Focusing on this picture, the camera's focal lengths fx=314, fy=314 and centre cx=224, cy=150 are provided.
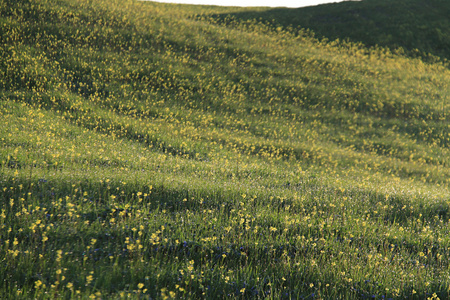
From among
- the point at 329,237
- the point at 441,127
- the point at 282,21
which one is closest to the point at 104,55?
the point at 329,237

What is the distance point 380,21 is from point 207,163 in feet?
142

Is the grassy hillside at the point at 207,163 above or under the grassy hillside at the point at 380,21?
under

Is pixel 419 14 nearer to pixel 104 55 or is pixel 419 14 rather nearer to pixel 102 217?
pixel 104 55

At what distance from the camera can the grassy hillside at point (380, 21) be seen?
1564 inches

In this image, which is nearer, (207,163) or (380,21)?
(207,163)

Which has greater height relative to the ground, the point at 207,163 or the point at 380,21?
the point at 380,21

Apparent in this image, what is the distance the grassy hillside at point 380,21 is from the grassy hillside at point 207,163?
6291mm

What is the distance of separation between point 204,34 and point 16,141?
2513cm

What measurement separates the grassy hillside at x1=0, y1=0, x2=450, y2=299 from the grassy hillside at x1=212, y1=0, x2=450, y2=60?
6291 millimetres

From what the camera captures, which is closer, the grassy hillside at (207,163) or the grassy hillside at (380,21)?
the grassy hillside at (207,163)

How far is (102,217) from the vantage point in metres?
6.18

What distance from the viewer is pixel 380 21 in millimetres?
43781

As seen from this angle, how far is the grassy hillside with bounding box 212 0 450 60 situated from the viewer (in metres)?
39.7

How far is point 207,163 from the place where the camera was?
11.4 meters
